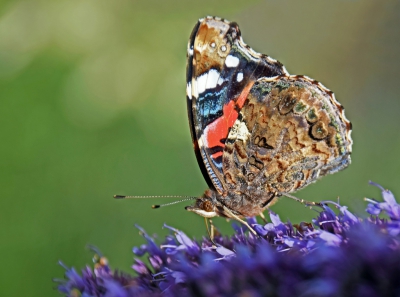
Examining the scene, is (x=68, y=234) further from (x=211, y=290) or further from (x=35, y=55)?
(x=211, y=290)

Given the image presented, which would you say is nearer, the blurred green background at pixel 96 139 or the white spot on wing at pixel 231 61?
the white spot on wing at pixel 231 61

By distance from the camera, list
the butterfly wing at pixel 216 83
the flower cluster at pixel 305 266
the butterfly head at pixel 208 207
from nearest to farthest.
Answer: the flower cluster at pixel 305 266 < the butterfly head at pixel 208 207 < the butterfly wing at pixel 216 83

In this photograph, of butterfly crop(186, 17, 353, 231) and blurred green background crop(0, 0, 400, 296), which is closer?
butterfly crop(186, 17, 353, 231)

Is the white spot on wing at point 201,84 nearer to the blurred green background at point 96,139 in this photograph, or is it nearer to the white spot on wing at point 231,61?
the white spot on wing at point 231,61

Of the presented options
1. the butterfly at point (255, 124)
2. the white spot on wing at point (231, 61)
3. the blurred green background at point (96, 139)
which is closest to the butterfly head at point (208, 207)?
the butterfly at point (255, 124)

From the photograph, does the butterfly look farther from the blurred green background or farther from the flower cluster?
the blurred green background

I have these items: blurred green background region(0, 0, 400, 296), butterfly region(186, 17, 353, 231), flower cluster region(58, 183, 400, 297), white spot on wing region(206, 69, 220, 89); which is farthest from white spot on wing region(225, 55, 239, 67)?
blurred green background region(0, 0, 400, 296)

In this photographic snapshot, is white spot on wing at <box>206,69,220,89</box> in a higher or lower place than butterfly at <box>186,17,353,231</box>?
higher

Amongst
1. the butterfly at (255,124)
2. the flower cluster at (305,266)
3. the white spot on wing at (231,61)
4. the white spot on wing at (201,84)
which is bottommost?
the flower cluster at (305,266)

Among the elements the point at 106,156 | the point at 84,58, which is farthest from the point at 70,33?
the point at 106,156
